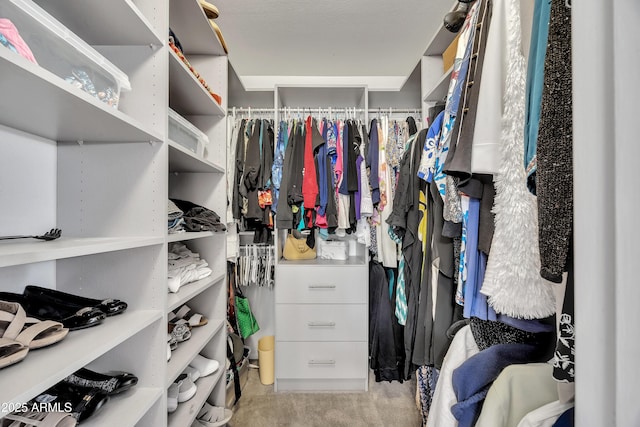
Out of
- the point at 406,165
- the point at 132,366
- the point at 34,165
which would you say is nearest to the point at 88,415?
the point at 132,366

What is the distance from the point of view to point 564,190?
449 mm

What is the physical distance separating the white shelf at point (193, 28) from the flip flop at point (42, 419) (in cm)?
143

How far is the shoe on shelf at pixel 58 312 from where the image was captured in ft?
2.57

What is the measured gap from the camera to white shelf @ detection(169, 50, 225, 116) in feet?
3.68

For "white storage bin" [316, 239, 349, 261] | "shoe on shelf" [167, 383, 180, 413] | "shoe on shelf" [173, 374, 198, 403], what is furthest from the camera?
"white storage bin" [316, 239, 349, 261]

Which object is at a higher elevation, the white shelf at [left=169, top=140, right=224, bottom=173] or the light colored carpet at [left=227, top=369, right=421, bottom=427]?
the white shelf at [left=169, top=140, right=224, bottom=173]

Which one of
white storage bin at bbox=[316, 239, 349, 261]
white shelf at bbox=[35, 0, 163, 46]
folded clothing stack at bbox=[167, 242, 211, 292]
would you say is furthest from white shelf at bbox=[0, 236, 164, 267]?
Answer: white storage bin at bbox=[316, 239, 349, 261]

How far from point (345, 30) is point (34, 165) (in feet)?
5.68

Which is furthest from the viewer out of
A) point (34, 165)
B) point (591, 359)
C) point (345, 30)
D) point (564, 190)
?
point (345, 30)

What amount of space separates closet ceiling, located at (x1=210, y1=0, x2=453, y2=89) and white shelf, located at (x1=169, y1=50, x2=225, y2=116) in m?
0.62

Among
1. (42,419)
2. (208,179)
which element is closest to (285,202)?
(208,179)

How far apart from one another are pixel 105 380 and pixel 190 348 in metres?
0.41

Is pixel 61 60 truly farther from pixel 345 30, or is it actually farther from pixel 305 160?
pixel 345 30

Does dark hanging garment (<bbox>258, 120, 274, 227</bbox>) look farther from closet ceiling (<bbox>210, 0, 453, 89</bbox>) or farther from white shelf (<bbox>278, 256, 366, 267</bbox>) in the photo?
closet ceiling (<bbox>210, 0, 453, 89</bbox>)
